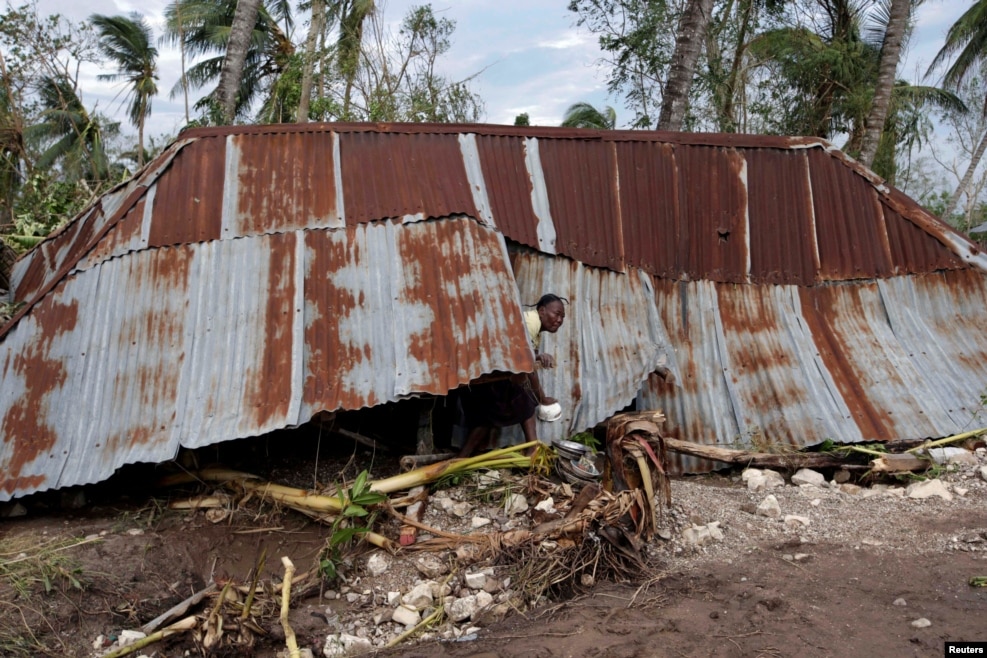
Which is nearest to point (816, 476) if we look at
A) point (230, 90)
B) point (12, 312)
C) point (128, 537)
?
point (128, 537)

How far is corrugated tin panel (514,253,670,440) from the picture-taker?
19.7 feet

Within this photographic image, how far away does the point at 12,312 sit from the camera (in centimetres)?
618

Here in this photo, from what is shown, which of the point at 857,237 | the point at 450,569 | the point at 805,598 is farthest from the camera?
the point at 857,237

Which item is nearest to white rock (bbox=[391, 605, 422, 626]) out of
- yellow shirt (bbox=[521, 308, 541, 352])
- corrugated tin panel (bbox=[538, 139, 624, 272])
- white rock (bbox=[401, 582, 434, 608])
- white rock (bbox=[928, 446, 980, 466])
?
white rock (bbox=[401, 582, 434, 608])

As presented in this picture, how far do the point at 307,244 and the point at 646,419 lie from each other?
9.12 ft

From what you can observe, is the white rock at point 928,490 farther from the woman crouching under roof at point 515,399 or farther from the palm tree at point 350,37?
the palm tree at point 350,37

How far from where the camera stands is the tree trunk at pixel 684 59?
1012 cm

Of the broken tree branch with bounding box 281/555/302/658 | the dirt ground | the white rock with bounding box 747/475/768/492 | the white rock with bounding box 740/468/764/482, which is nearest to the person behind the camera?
the dirt ground

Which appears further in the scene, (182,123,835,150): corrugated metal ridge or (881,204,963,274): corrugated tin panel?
(881,204,963,274): corrugated tin panel

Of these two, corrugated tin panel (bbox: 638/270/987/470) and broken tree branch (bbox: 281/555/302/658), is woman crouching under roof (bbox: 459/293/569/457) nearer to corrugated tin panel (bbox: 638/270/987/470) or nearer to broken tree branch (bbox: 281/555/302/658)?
corrugated tin panel (bbox: 638/270/987/470)

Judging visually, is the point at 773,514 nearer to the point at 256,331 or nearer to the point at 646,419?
the point at 646,419

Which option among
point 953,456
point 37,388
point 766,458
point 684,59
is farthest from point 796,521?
point 684,59

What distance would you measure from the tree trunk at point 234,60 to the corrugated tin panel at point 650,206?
6.25 meters

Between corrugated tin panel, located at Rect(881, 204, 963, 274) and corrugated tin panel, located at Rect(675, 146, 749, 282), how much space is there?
4.50 feet
